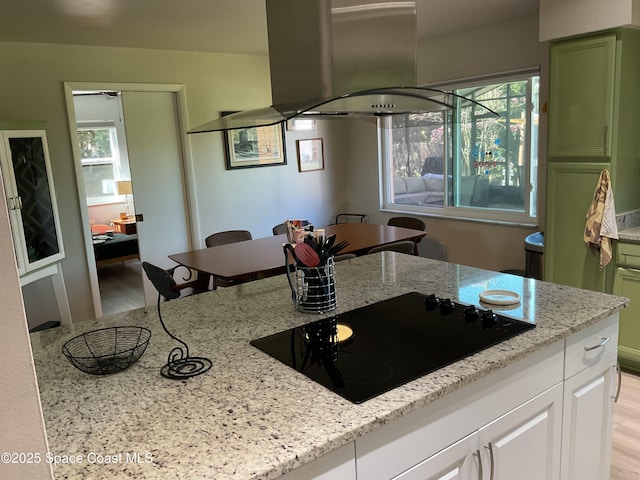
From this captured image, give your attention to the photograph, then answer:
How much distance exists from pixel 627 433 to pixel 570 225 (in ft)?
4.42

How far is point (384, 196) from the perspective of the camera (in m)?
5.69

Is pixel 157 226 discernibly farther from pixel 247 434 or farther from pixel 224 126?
pixel 247 434

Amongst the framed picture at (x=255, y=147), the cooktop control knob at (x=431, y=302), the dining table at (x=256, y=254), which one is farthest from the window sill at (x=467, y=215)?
the cooktop control knob at (x=431, y=302)

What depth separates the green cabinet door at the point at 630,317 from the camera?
3.01 m

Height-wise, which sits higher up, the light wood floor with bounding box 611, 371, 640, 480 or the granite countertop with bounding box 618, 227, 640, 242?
the granite countertop with bounding box 618, 227, 640, 242

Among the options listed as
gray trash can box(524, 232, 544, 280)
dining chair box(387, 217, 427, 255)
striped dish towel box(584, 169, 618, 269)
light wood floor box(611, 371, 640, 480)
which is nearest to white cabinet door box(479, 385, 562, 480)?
light wood floor box(611, 371, 640, 480)

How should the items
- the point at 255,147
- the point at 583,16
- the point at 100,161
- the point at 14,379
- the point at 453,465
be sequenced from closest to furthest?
1. the point at 14,379
2. the point at 453,465
3. the point at 583,16
4. the point at 255,147
5. the point at 100,161

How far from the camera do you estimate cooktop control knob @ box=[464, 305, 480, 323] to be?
63.7 inches

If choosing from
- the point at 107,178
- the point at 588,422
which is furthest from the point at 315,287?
the point at 107,178

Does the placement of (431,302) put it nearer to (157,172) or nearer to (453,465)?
(453,465)

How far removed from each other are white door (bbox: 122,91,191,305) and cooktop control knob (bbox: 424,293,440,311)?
351 cm

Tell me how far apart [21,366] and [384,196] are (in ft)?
17.1

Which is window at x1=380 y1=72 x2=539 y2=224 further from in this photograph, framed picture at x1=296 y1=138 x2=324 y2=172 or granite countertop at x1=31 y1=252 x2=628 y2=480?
granite countertop at x1=31 y1=252 x2=628 y2=480

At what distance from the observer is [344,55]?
5.16ft
